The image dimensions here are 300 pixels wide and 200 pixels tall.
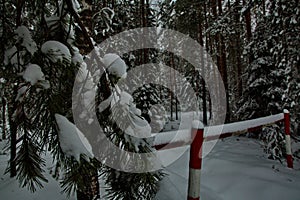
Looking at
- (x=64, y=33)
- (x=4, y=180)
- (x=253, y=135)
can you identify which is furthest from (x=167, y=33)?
(x=64, y=33)

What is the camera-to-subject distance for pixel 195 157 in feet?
5.97

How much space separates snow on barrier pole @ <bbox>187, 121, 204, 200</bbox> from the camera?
178 centimetres

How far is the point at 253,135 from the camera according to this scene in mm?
9117

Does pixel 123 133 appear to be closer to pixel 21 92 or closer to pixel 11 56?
pixel 21 92

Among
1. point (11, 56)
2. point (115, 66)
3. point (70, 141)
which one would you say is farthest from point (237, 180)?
point (11, 56)

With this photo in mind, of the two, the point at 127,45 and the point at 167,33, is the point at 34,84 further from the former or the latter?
the point at 167,33

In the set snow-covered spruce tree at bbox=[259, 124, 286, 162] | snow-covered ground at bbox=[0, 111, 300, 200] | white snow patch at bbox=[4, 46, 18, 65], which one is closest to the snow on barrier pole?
snow-covered ground at bbox=[0, 111, 300, 200]

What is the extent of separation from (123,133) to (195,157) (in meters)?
0.95

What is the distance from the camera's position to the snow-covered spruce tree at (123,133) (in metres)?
1.07

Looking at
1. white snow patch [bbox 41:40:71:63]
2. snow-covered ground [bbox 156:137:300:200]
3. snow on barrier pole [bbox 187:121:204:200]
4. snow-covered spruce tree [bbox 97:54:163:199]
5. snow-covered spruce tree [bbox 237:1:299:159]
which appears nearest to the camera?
white snow patch [bbox 41:40:71:63]

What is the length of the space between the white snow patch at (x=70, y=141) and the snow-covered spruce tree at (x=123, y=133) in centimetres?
21

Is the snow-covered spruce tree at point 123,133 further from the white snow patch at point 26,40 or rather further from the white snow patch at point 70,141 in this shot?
the white snow patch at point 26,40

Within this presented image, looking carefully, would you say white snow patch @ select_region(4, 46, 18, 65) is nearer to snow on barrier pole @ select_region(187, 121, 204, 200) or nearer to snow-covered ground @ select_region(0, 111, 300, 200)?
snow on barrier pole @ select_region(187, 121, 204, 200)

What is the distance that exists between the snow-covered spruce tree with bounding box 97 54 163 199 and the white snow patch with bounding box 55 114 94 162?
0.70 ft
